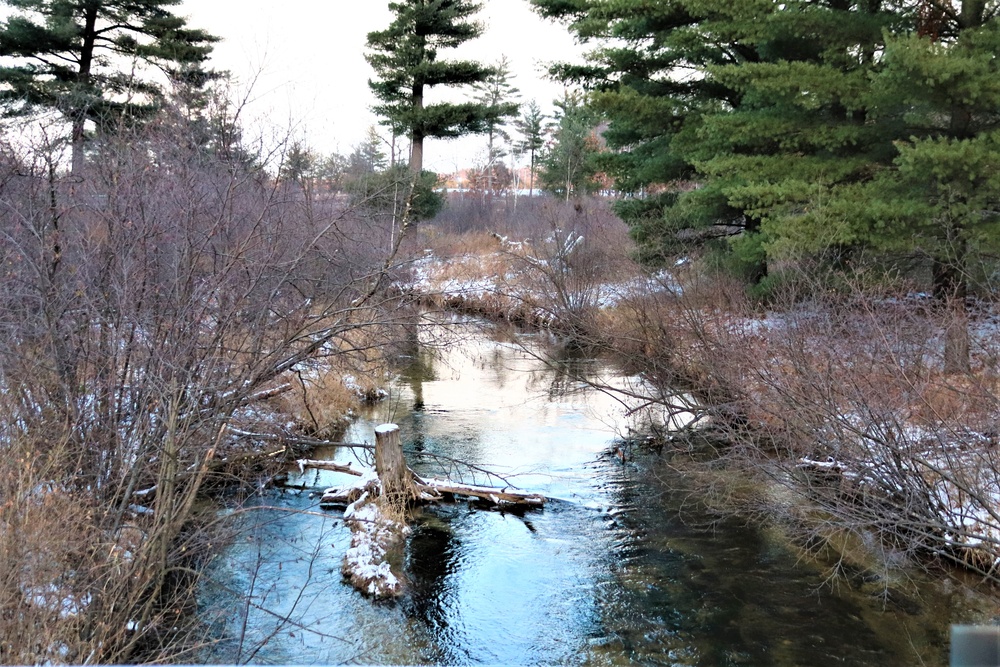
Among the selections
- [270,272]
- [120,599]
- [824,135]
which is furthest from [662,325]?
[120,599]

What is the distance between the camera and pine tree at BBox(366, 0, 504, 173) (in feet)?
87.8

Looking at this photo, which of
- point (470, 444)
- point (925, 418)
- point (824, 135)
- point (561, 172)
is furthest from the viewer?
point (561, 172)

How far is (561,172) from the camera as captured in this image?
36.3m

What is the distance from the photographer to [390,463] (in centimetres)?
910

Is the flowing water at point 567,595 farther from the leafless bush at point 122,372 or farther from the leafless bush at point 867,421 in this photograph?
the leafless bush at point 122,372

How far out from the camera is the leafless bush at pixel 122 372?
484cm

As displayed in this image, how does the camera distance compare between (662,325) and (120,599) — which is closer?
(120,599)

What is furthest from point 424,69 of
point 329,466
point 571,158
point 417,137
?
point 329,466

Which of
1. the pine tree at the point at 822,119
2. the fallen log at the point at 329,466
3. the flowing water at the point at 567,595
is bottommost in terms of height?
the flowing water at the point at 567,595

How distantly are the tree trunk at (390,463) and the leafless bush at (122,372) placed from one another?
134cm

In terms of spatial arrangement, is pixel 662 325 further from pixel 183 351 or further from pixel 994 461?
pixel 183 351

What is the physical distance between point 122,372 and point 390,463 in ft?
11.6

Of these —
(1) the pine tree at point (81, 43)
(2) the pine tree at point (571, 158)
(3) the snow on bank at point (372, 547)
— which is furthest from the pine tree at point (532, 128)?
(3) the snow on bank at point (372, 547)

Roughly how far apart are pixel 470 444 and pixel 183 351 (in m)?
6.24
